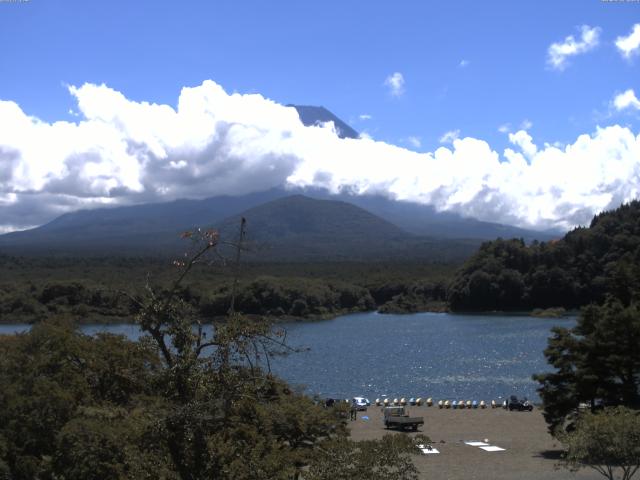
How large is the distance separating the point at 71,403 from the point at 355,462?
570cm

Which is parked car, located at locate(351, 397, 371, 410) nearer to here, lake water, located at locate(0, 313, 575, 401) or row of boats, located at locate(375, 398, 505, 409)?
row of boats, located at locate(375, 398, 505, 409)

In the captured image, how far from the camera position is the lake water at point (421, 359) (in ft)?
137

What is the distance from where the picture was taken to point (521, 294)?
94438mm

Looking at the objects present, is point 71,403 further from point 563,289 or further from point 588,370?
point 563,289

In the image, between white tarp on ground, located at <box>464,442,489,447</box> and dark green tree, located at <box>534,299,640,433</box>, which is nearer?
dark green tree, located at <box>534,299,640,433</box>

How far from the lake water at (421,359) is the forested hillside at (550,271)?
1123 cm

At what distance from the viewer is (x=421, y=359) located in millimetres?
53688

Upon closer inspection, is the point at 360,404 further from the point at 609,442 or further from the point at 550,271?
the point at 550,271

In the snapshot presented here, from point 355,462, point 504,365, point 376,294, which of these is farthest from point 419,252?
point 355,462

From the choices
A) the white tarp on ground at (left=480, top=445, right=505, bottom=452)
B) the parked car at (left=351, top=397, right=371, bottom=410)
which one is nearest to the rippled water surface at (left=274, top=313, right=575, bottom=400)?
the parked car at (left=351, top=397, right=371, bottom=410)

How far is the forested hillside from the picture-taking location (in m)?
92.5

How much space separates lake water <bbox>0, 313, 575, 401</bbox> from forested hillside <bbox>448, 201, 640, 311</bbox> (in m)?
11.2

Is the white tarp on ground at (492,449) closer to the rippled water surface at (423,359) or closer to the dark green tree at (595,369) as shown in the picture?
the dark green tree at (595,369)

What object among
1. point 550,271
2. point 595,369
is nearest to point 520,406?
point 595,369
